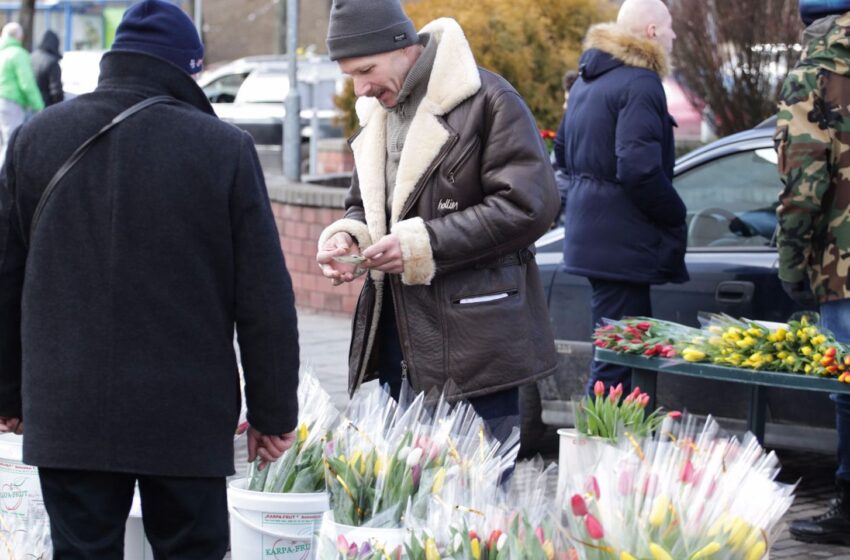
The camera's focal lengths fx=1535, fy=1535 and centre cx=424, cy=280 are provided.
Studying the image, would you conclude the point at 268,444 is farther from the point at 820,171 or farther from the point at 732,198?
the point at 732,198

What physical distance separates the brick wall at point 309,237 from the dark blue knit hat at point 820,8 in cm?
538

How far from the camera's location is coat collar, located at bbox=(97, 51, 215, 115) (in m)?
3.47

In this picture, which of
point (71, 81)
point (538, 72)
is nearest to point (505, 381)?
point (538, 72)

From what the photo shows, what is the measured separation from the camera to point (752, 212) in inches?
265

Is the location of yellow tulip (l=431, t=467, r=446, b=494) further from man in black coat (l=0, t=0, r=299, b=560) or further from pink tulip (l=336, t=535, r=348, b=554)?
man in black coat (l=0, t=0, r=299, b=560)

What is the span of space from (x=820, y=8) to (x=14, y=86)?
1182 cm

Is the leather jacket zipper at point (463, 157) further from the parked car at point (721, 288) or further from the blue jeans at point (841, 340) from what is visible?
the parked car at point (721, 288)

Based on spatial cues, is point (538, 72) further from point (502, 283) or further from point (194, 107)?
point (194, 107)

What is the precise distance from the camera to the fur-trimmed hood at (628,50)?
637 cm

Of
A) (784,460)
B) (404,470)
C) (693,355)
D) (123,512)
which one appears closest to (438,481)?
(404,470)

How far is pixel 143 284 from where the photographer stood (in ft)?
11.0

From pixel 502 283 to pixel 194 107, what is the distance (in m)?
1.23

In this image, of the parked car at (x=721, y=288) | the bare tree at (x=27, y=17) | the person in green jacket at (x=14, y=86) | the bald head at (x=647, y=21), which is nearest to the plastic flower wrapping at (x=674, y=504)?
the parked car at (x=721, y=288)

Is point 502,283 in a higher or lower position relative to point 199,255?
lower
